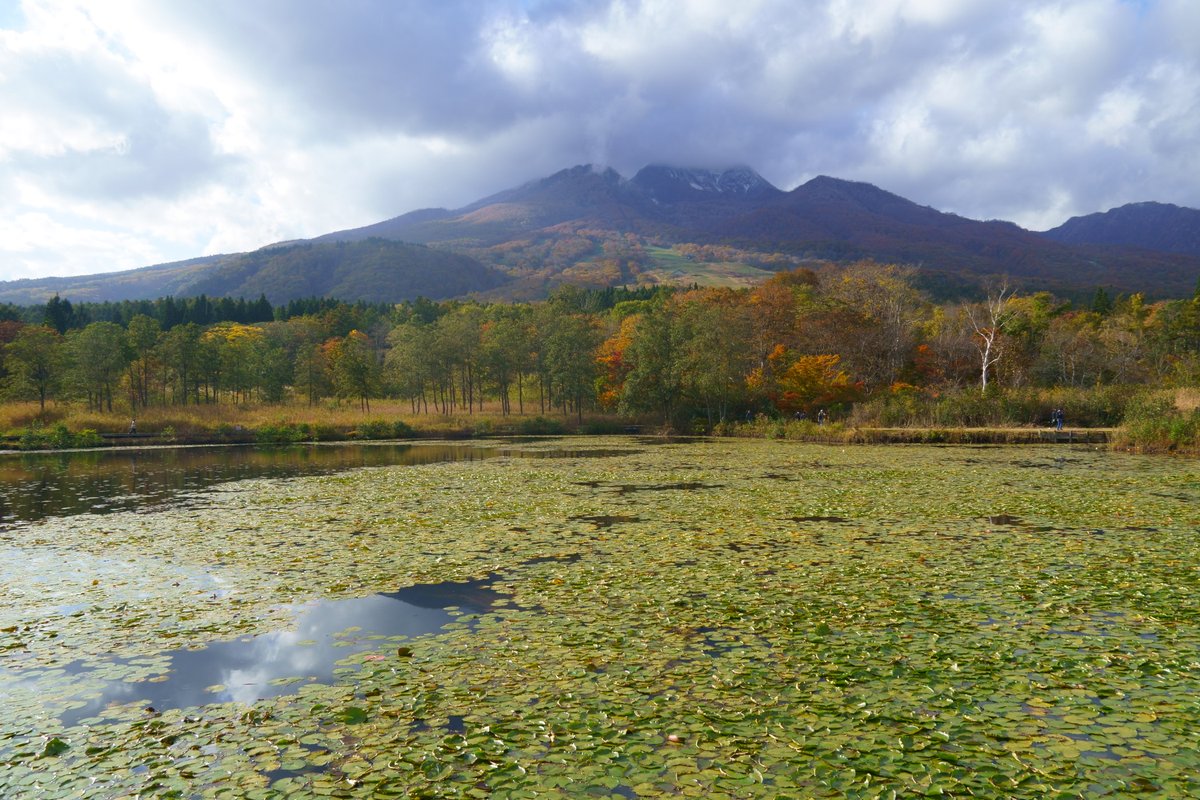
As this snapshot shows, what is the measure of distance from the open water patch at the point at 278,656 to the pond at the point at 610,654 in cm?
5

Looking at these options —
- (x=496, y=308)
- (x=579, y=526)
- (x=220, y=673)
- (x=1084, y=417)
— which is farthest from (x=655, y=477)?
(x=496, y=308)

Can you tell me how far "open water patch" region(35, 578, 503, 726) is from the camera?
7.36 m

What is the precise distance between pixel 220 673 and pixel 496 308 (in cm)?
10486

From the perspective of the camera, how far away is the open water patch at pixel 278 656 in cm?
736

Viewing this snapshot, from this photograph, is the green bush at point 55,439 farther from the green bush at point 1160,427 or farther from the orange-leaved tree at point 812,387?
the green bush at point 1160,427

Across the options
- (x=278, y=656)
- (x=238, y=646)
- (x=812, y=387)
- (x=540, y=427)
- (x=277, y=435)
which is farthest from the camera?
(x=540, y=427)

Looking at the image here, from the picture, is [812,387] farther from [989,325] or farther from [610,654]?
[610,654]

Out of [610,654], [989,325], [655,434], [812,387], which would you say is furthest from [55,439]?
[989,325]

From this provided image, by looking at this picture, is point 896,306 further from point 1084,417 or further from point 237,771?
point 237,771

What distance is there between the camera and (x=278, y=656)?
28.1 ft

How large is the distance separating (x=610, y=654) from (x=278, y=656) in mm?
4116

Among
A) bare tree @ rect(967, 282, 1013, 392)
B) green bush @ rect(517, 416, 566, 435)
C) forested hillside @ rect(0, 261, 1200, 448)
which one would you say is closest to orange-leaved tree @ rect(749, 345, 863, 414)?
forested hillside @ rect(0, 261, 1200, 448)

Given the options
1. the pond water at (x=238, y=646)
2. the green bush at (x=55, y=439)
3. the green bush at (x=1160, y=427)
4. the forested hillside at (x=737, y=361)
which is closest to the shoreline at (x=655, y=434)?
the green bush at (x=55, y=439)

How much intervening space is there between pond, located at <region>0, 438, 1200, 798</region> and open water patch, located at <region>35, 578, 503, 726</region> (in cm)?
5
